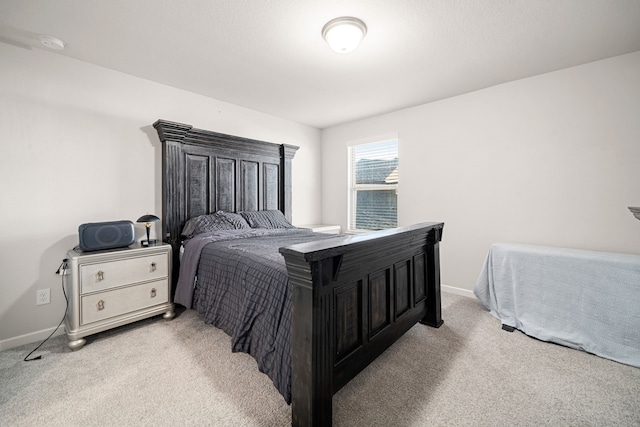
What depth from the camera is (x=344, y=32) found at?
1.87 metres

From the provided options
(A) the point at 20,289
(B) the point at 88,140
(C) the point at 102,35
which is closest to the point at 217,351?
(A) the point at 20,289

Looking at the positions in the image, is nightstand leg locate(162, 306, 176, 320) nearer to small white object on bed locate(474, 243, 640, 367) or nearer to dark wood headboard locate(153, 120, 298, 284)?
dark wood headboard locate(153, 120, 298, 284)

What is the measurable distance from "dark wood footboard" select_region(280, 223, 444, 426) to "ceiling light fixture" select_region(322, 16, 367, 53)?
144 cm

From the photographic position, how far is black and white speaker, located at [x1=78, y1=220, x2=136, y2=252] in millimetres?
2141

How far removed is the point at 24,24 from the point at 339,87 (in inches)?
101

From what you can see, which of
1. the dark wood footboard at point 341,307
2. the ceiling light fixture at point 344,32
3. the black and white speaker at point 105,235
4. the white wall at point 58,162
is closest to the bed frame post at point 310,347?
the dark wood footboard at point 341,307

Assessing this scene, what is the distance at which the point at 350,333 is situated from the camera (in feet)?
4.83

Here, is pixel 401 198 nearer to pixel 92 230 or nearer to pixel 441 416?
pixel 441 416

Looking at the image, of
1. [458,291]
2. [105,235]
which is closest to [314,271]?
[105,235]

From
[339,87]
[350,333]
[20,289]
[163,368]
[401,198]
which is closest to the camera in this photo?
[350,333]

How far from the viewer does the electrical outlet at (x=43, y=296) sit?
7.24ft

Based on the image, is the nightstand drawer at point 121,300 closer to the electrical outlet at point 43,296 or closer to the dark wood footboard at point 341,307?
the electrical outlet at point 43,296

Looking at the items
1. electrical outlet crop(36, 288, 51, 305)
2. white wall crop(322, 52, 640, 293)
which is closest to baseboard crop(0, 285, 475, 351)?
electrical outlet crop(36, 288, 51, 305)

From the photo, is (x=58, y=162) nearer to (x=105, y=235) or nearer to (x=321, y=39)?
(x=105, y=235)
